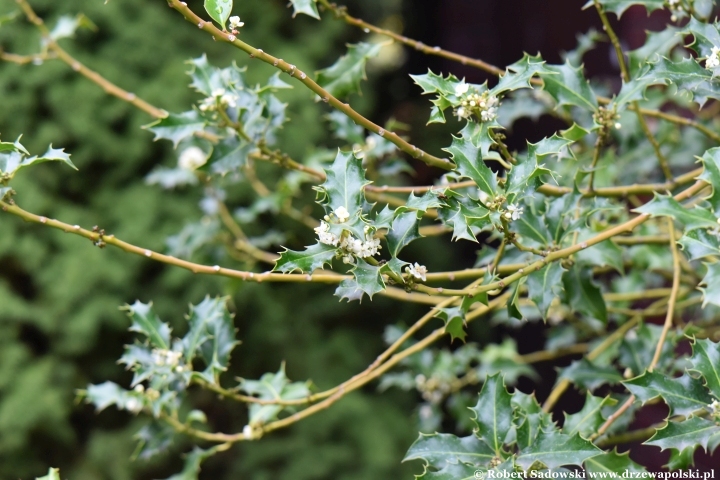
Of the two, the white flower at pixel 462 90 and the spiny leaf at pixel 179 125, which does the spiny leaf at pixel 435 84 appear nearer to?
the white flower at pixel 462 90

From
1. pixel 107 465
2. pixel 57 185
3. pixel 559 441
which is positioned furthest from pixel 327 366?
pixel 559 441

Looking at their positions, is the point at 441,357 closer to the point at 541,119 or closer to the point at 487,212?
the point at 487,212

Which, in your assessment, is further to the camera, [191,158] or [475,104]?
[191,158]

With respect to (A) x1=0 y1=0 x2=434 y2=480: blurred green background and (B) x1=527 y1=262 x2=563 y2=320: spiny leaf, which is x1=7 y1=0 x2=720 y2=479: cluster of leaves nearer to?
(B) x1=527 y1=262 x2=563 y2=320: spiny leaf

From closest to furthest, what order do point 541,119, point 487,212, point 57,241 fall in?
point 487,212, point 57,241, point 541,119

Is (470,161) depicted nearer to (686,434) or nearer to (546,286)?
(546,286)

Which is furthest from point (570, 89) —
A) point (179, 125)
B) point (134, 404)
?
point (134, 404)

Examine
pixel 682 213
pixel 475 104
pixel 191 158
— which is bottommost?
pixel 682 213
